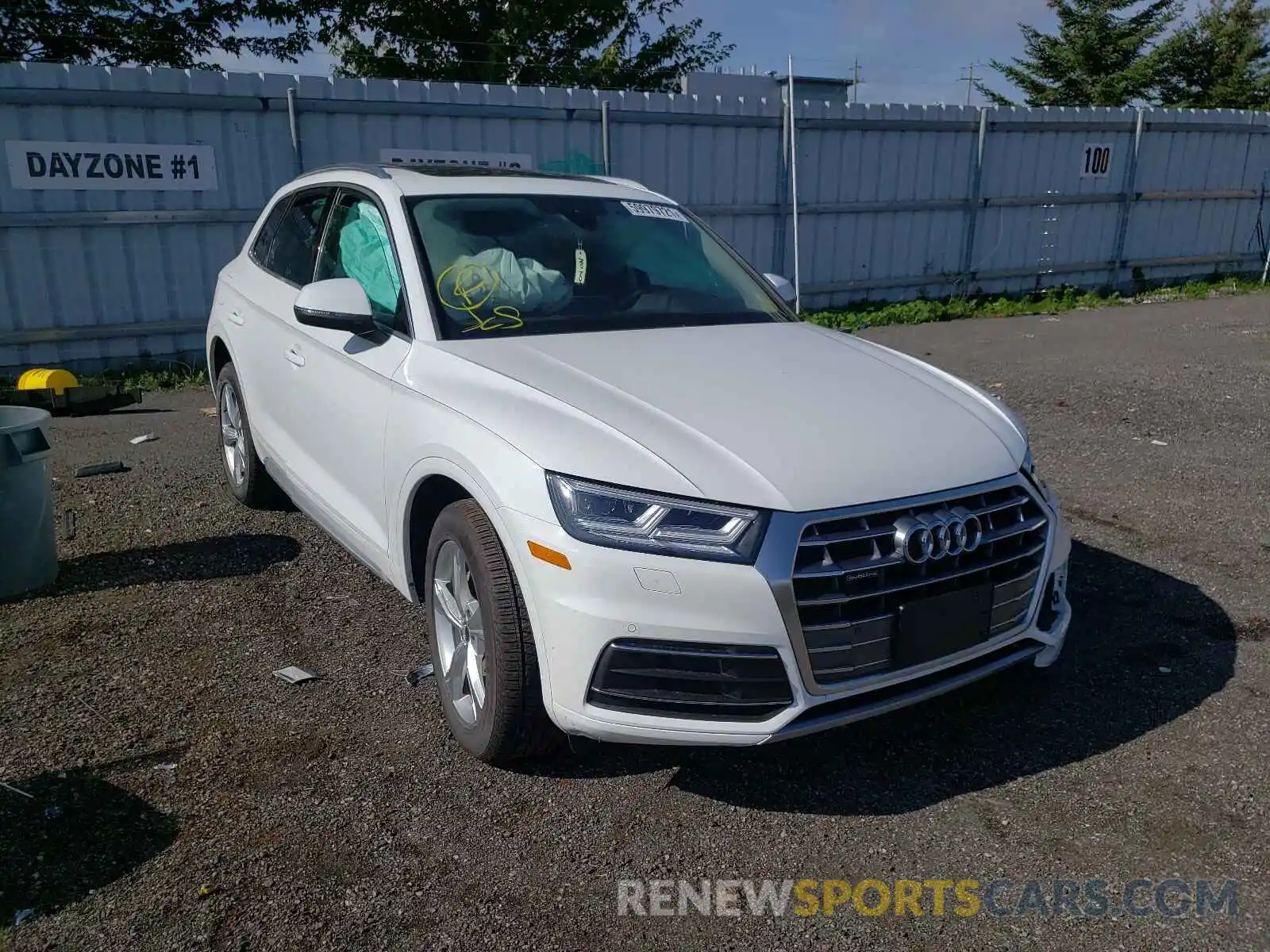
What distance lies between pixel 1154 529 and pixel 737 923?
12.3 feet

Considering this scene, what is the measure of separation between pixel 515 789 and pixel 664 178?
9622 mm

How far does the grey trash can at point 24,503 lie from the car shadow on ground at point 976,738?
273 centimetres

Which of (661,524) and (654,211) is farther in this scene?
(654,211)

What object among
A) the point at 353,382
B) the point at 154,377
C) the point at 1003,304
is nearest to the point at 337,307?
the point at 353,382

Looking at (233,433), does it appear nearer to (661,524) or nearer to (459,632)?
(459,632)

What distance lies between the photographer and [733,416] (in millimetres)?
3023

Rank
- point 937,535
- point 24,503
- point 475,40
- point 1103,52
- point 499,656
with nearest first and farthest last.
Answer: point 937,535
point 499,656
point 24,503
point 475,40
point 1103,52

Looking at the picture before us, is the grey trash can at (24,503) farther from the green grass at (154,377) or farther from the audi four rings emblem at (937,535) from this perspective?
the green grass at (154,377)

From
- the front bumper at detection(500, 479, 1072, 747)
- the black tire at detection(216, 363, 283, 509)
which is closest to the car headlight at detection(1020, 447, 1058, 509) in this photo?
the front bumper at detection(500, 479, 1072, 747)

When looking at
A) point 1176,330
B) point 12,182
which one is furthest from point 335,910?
point 1176,330

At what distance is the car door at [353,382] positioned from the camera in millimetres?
3650

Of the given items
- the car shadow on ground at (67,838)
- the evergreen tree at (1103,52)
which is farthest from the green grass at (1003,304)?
the evergreen tree at (1103,52)

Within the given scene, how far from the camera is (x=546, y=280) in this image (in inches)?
155

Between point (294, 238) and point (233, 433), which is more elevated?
point (294, 238)
